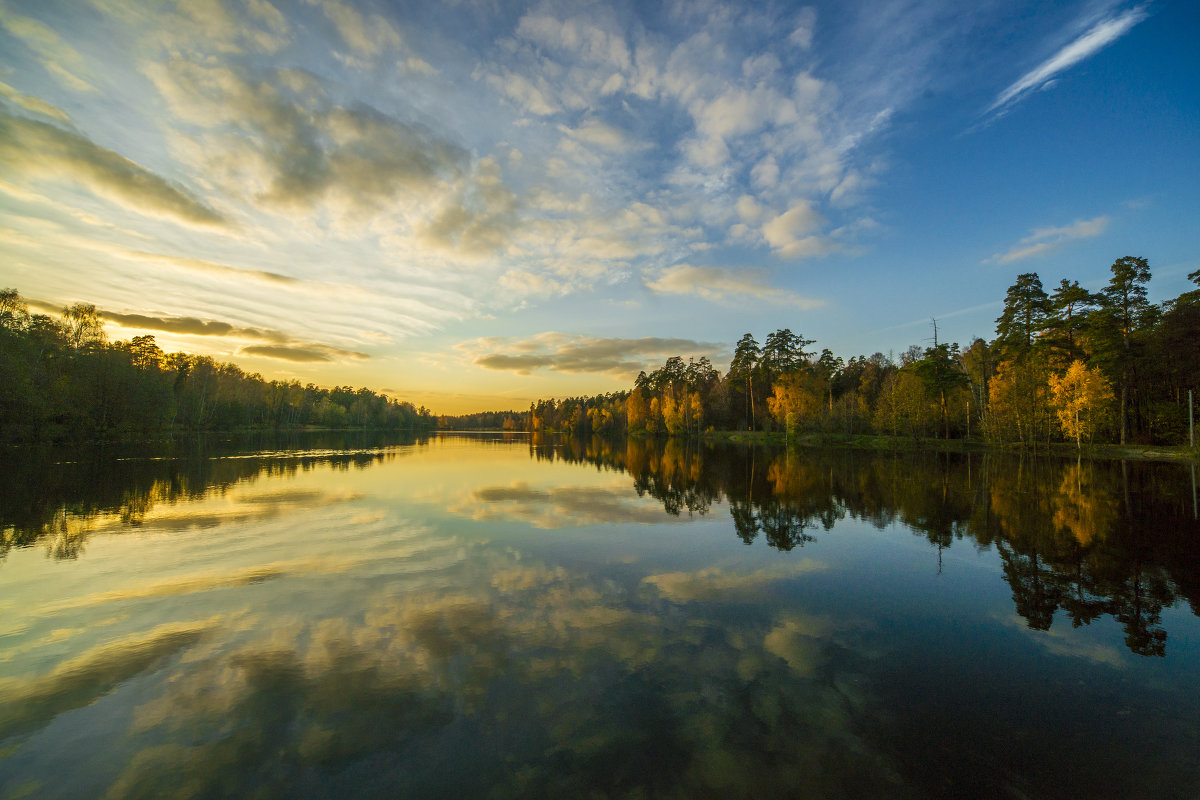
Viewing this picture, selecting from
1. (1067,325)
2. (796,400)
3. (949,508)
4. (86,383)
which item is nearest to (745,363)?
(796,400)

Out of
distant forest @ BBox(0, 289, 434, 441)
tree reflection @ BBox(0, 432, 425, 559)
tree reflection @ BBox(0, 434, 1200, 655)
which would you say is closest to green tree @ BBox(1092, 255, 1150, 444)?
tree reflection @ BBox(0, 434, 1200, 655)

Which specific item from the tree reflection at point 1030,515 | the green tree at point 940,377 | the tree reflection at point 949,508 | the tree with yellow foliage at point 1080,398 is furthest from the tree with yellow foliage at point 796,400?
the tree reflection at point 1030,515

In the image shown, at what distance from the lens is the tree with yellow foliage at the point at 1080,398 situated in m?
36.4

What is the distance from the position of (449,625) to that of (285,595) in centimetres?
373

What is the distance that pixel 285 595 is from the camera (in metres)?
8.45

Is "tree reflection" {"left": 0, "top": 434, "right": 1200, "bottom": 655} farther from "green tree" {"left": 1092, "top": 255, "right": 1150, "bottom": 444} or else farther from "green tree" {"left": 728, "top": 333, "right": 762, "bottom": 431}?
"green tree" {"left": 728, "top": 333, "right": 762, "bottom": 431}

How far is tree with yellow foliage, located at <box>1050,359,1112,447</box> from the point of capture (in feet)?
119

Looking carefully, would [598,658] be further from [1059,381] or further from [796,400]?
[796,400]

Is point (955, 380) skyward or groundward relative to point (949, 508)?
skyward

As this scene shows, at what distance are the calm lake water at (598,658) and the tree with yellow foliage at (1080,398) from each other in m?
30.9

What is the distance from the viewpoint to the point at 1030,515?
1524 cm

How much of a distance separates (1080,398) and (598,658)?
4940 cm

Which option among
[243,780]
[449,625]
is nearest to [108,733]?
[243,780]

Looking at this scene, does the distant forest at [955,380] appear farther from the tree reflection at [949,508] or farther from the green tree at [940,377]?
the tree reflection at [949,508]
